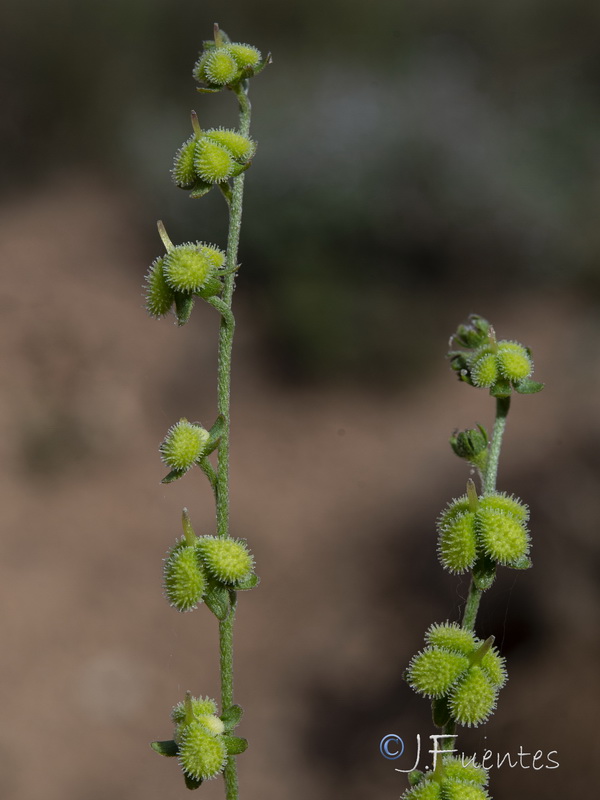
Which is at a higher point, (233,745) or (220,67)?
(220,67)

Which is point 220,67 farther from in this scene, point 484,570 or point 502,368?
point 484,570

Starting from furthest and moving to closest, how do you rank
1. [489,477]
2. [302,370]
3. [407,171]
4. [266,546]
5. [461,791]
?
[302,370]
[407,171]
[266,546]
[489,477]
[461,791]

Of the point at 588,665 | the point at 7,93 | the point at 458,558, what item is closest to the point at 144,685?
the point at 588,665

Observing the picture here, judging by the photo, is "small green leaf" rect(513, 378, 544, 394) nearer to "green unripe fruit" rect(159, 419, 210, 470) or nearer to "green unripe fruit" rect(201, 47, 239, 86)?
"green unripe fruit" rect(159, 419, 210, 470)

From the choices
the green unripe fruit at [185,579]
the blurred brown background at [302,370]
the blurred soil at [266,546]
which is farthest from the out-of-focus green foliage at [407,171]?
the green unripe fruit at [185,579]

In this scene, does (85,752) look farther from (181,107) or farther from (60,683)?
(181,107)

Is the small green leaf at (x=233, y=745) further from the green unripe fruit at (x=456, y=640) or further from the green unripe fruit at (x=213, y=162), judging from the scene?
the green unripe fruit at (x=213, y=162)

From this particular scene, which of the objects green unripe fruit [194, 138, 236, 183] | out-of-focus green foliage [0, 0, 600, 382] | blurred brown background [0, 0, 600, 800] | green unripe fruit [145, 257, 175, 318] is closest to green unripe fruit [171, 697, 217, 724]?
green unripe fruit [145, 257, 175, 318]

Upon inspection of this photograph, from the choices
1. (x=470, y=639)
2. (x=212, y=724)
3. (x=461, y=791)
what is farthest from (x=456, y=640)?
(x=212, y=724)
